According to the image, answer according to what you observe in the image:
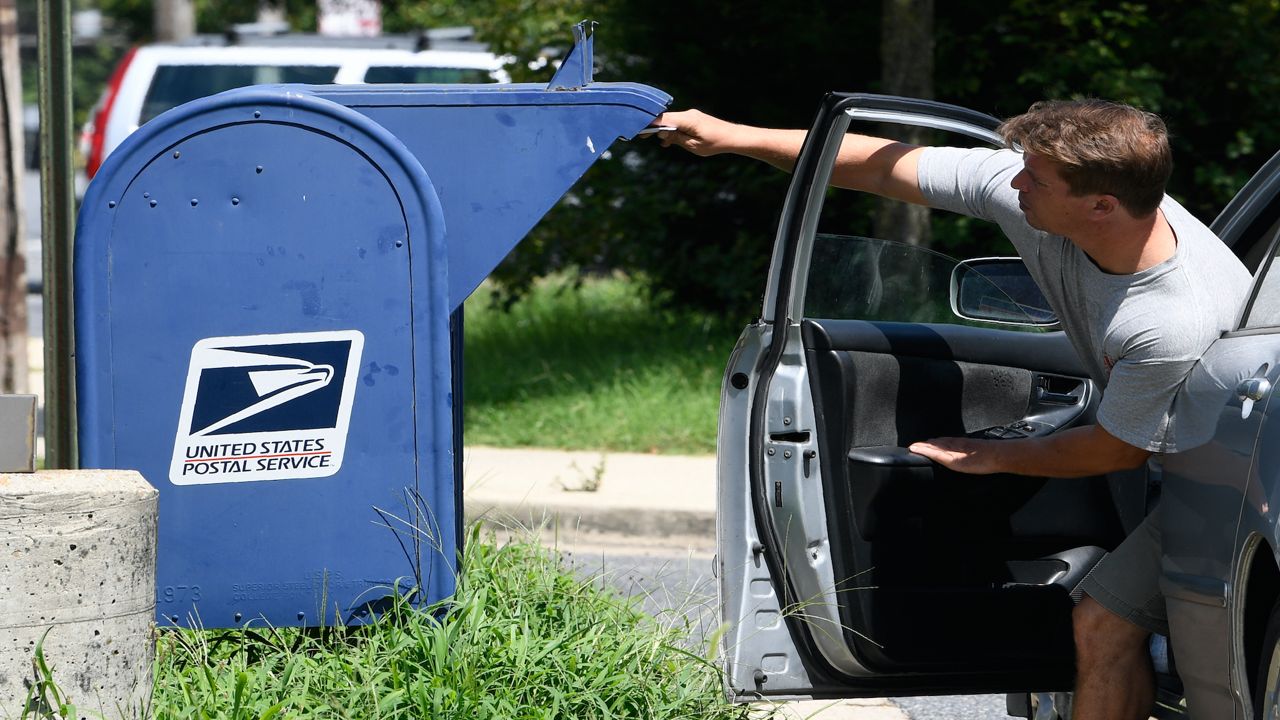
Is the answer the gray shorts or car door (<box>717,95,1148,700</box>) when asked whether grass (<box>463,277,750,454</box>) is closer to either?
car door (<box>717,95,1148,700</box>)

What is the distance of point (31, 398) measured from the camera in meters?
2.76

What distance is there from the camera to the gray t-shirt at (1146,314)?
2.64 m

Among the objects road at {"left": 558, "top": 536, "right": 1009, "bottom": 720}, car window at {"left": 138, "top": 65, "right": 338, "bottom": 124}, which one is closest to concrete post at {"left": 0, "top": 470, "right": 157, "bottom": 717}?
road at {"left": 558, "top": 536, "right": 1009, "bottom": 720}

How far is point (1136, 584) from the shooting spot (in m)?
2.86

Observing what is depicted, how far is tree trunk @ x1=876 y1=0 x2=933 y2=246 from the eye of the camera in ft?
26.6

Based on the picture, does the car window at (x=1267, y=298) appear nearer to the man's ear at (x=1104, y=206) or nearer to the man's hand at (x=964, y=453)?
the man's ear at (x=1104, y=206)

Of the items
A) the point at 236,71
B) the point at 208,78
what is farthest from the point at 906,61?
the point at 208,78

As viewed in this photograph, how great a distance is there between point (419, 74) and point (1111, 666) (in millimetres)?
8161

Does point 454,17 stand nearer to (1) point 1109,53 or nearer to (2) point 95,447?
(1) point 1109,53

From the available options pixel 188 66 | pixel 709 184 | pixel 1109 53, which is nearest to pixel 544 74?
pixel 709 184

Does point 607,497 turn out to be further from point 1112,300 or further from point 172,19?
point 172,19

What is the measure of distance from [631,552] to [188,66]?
5813mm

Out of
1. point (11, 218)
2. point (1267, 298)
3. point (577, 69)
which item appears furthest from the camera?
point (11, 218)

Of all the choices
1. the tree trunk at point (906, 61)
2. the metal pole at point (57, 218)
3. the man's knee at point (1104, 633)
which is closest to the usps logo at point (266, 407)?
the metal pole at point (57, 218)
